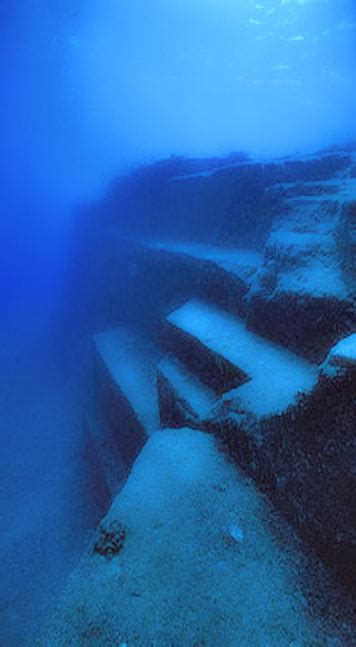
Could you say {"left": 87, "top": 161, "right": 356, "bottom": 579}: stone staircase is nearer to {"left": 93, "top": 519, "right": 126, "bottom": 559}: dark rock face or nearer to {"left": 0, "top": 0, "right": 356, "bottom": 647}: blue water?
{"left": 93, "top": 519, "right": 126, "bottom": 559}: dark rock face

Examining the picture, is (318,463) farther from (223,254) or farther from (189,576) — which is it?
(223,254)

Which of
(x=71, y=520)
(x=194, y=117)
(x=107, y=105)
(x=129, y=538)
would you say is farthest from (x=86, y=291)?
(x=194, y=117)

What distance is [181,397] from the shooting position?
2.98 metres

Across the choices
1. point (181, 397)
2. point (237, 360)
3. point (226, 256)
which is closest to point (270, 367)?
point (237, 360)

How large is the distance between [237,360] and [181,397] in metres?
0.60

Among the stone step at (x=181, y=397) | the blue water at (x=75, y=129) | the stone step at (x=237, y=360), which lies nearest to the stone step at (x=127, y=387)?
the stone step at (x=181, y=397)

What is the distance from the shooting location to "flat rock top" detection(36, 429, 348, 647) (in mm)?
1462

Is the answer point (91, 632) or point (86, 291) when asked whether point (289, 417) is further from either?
point (86, 291)

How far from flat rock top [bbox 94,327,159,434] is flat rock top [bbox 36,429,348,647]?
5.18 feet

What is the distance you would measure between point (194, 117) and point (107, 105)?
34.3ft

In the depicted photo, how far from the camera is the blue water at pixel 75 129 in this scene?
4.94m

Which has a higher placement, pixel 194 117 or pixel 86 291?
pixel 194 117

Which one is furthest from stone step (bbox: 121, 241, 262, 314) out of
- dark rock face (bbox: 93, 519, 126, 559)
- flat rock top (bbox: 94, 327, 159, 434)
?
dark rock face (bbox: 93, 519, 126, 559)

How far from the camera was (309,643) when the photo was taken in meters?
1.41
